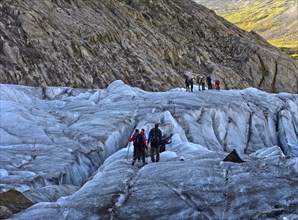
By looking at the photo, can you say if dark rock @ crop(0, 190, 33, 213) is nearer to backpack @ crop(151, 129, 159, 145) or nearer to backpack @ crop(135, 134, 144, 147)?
backpack @ crop(135, 134, 144, 147)

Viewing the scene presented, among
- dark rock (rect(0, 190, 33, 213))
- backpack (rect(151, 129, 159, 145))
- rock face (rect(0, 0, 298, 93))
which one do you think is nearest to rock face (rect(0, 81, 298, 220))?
dark rock (rect(0, 190, 33, 213))

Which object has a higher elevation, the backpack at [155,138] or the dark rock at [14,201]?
the backpack at [155,138]

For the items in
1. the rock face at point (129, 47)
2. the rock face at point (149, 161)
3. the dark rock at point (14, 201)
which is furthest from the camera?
the rock face at point (129, 47)

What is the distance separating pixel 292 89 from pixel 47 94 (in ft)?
172

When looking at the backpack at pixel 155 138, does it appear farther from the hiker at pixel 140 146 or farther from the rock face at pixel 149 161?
the rock face at pixel 149 161

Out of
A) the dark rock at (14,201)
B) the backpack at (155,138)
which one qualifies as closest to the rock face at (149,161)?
the dark rock at (14,201)

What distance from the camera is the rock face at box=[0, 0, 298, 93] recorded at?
46656 mm

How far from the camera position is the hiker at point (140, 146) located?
16531 millimetres

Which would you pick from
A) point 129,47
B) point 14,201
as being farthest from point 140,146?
point 129,47

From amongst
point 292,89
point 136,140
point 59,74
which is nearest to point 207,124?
point 136,140

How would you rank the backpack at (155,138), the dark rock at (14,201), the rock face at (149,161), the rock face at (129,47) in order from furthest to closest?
the rock face at (129,47) → the backpack at (155,138) → the dark rock at (14,201) → the rock face at (149,161)

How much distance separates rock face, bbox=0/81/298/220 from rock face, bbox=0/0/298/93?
325 inches

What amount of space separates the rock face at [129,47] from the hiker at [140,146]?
28339 mm

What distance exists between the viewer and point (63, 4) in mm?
59969
